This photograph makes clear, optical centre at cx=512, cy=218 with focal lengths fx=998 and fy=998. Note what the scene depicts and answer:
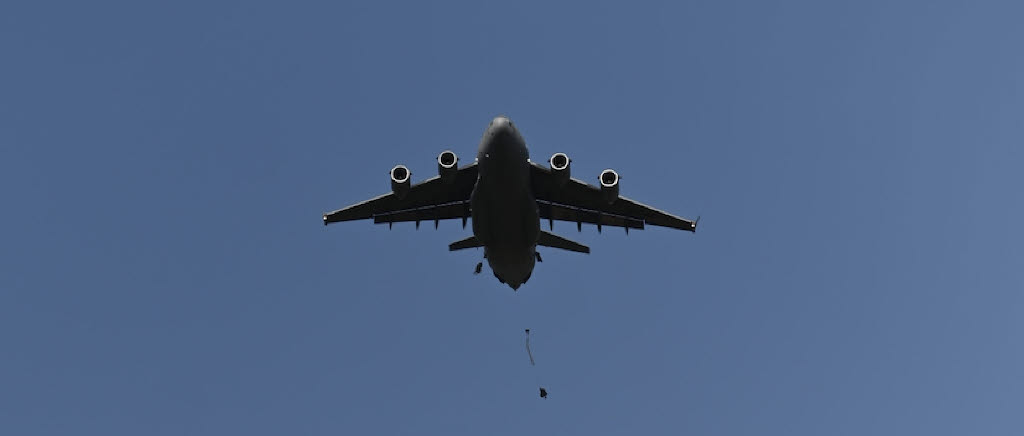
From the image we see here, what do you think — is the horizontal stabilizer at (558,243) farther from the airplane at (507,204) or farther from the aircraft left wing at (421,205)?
the aircraft left wing at (421,205)

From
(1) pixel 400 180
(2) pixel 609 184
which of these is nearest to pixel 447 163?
(1) pixel 400 180

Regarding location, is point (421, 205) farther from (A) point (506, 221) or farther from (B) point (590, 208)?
(B) point (590, 208)

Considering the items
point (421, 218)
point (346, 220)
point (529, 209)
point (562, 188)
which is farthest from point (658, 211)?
point (346, 220)

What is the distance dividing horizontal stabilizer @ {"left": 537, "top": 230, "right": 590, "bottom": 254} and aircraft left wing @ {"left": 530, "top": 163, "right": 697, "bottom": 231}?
0.71m

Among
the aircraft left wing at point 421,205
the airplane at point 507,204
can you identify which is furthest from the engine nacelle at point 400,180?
the aircraft left wing at point 421,205

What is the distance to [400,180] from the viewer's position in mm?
33031

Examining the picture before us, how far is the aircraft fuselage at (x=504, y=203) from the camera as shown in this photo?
1200 inches

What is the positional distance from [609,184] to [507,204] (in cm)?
352

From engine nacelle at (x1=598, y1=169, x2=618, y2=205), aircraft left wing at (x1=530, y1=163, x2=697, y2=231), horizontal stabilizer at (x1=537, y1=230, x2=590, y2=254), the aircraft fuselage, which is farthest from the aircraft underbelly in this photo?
engine nacelle at (x1=598, y1=169, x2=618, y2=205)

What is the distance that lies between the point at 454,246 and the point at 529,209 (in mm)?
5541

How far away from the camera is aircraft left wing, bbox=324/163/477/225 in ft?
117

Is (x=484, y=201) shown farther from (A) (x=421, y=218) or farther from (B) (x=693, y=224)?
(B) (x=693, y=224)

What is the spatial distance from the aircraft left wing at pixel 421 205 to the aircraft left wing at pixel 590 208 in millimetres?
2755

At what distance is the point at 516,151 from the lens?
30797mm
